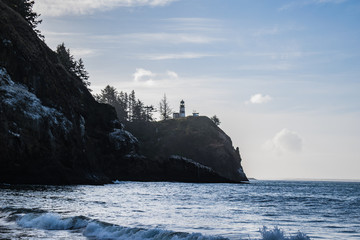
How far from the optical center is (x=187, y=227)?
1827cm

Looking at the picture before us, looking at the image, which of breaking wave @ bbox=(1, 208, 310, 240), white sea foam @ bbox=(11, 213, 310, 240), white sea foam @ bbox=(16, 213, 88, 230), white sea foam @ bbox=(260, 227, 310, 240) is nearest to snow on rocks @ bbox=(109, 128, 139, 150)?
breaking wave @ bbox=(1, 208, 310, 240)

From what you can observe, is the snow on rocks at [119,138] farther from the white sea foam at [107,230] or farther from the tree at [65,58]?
the white sea foam at [107,230]

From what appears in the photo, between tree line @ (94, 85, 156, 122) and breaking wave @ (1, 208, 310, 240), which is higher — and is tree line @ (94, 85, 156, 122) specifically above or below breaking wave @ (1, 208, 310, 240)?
above

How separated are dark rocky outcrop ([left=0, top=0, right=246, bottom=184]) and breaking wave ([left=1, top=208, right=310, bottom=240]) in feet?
82.6

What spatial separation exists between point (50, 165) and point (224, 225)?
3400 cm

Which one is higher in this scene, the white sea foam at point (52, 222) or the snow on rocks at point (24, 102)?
the snow on rocks at point (24, 102)

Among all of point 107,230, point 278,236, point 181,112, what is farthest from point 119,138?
point 181,112

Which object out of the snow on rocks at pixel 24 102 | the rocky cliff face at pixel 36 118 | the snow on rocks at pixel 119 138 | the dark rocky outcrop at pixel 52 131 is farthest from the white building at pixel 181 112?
the snow on rocks at pixel 24 102

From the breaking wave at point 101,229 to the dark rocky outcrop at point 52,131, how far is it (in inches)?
991

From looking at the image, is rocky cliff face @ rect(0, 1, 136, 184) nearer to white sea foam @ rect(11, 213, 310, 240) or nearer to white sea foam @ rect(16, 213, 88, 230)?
white sea foam @ rect(16, 213, 88, 230)

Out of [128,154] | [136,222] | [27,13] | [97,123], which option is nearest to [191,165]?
[128,154]

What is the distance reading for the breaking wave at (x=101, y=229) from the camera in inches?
565

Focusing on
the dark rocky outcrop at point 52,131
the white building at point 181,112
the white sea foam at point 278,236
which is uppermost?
the white building at point 181,112

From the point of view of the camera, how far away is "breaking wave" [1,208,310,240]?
14.3 metres
